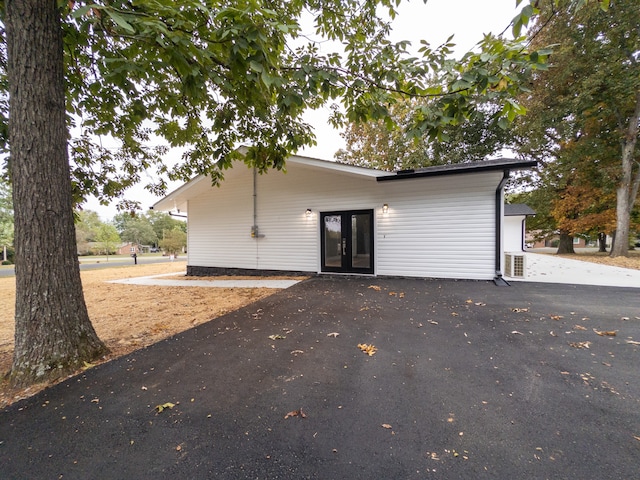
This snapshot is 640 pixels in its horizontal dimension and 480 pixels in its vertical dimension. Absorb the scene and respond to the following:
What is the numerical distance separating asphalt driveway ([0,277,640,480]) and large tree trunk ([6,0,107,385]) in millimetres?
497

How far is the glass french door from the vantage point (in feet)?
26.3

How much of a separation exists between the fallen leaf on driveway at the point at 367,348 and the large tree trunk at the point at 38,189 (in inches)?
115

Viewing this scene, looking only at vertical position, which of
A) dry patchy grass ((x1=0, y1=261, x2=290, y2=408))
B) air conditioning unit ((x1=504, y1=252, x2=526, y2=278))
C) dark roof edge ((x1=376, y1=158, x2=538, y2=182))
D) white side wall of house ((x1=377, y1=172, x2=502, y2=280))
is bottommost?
dry patchy grass ((x1=0, y1=261, x2=290, y2=408))

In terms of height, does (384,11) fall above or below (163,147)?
above

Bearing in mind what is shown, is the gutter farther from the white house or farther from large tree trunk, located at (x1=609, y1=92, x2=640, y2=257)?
large tree trunk, located at (x1=609, y1=92, x2=640, y2=257)

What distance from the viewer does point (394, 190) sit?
7.57 m

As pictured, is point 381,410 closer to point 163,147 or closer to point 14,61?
point 14,61

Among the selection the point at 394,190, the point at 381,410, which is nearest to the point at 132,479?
the point at 381,410

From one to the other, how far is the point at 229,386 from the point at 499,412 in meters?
2.11

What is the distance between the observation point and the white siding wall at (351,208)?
680cm

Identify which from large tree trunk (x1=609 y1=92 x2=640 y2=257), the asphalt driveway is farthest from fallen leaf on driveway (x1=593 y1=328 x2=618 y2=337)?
large tree trunk (x1=609 y1=92 x2=640 y2=257)

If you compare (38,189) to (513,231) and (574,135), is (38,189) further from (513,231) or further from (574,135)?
(574,135)

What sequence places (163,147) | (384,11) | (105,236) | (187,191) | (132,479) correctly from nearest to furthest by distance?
(132,479), (384,11), (163,147), (187,191), (105,236)

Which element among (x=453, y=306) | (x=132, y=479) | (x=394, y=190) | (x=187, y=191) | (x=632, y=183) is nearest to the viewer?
(x=132, y=479)
